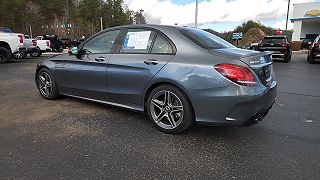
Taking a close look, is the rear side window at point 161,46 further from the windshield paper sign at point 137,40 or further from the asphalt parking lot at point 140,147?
the asphalt parking lot at point 140,147

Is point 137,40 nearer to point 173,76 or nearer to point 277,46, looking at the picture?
point 173,76

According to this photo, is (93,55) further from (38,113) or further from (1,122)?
(1,122)

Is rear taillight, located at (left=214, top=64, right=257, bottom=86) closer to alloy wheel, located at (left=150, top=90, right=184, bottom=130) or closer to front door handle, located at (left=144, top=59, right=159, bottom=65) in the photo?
alloy wheel, located at (left=150, top=90, right=184, bottom=130)

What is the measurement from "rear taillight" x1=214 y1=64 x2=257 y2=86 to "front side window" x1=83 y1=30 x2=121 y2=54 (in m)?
1.97

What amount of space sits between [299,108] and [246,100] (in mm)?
2625

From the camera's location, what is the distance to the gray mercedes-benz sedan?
347 cm

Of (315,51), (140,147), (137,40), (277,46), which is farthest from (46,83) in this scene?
(277,46)

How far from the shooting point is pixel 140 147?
11.7 feet

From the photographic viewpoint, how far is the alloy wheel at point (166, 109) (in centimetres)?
389

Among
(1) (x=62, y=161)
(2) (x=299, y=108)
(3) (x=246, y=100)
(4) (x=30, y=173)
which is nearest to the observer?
(4) (x=30, y=173)

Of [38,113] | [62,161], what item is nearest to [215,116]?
[62,161]

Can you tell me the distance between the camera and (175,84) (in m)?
3.80

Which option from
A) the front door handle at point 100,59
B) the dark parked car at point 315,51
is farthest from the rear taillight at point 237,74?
the dark parked car at point 315,51

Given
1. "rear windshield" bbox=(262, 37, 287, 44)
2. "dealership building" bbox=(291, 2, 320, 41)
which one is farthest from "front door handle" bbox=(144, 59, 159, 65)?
"dealership building" bbox=(291, 2, 320, 41)
